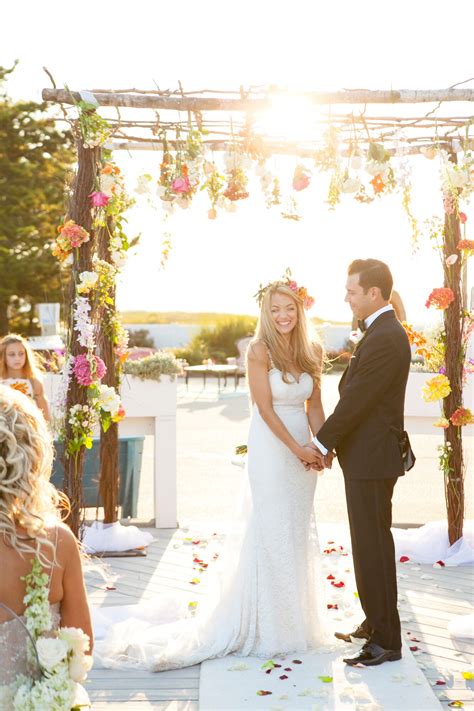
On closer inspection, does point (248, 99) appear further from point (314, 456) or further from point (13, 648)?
point (13, 648)

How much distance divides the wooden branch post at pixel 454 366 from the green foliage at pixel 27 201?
67.5 feet

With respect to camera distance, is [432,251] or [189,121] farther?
[432,251]

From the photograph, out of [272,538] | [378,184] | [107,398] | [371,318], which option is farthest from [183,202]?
[272,538]

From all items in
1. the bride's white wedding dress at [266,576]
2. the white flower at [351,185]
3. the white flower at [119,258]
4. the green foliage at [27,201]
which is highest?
the green foliage at [27,201]

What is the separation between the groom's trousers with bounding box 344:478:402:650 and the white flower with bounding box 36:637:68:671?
2.30m

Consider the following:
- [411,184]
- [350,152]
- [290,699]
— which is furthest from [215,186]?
[290,699]

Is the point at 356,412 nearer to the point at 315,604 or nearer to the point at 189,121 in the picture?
the point at 315,604

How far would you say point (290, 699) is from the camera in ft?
12.2

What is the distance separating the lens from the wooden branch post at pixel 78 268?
15.5ft

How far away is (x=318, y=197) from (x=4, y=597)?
11.4 feet

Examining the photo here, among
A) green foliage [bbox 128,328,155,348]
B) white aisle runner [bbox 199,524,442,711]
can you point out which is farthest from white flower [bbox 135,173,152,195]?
green foliage [bbox 128,328,155,348]

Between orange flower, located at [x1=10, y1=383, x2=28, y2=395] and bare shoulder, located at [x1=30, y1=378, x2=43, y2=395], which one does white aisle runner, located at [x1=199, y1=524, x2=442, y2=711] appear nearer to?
orange flower, located at [x1=10, y1=383, x2=28, y2=395]

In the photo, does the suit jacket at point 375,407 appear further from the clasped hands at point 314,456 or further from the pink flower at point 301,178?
the pink flower at point 301,178

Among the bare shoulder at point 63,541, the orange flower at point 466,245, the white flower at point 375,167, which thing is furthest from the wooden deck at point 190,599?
the white flower at point 375,167
